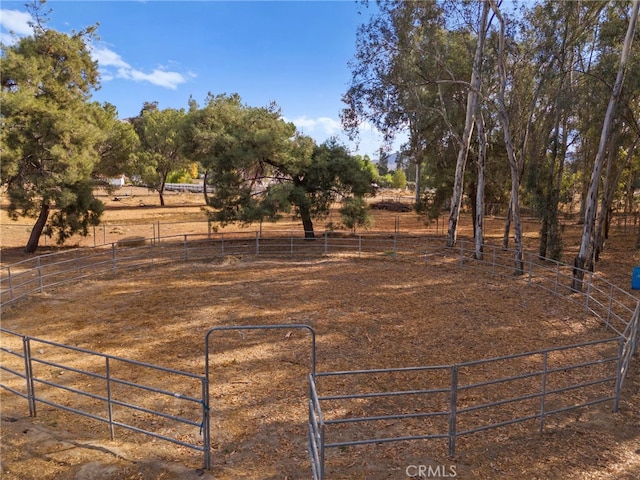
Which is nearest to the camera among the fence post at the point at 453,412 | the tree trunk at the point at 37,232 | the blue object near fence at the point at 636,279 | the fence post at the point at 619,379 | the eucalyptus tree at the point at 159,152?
the fence post at the point at 453,412

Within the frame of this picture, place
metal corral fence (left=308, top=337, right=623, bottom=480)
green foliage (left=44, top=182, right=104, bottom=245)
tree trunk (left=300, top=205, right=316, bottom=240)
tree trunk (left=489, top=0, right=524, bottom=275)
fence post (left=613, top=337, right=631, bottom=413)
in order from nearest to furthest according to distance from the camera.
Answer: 1. metal corral fence (left=308, top=337, right=623, bottom=480)
2. fence post (left=613, top=337, right=631, bottom=413)
3. tree trunk (left=489, top=0, right=524, bottom=275)
4. green foliage (left=44, top=182, right=104, bottom=245)
5. tree trunk (left=300, top=205, right=316, bottom=240)

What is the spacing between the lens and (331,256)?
2012 cm

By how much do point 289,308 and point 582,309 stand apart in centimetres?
841

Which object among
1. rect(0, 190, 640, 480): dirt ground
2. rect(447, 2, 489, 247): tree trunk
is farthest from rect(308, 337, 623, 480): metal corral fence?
rect(447, 2, 489, 247): tree trunk

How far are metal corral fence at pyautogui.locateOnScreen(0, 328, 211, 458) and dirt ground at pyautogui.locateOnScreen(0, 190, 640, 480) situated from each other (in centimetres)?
18

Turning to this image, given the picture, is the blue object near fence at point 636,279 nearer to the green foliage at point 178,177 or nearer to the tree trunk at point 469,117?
the tree trunk at point 469,117

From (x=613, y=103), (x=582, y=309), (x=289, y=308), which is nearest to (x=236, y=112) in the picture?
(x=289, y=308)

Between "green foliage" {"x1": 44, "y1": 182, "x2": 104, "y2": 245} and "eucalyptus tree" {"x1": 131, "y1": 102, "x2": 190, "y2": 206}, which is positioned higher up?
"eucalyptus tree" {"x1": 131, "y1": 102, "x2": 190, "y2": 206}

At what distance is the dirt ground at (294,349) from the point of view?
18.6ft

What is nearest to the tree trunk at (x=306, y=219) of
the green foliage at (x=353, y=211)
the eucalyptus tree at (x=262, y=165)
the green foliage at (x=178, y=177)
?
the eucalyptus tree at (x=262, y=165)

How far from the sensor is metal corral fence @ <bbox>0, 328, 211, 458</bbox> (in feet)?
20.3

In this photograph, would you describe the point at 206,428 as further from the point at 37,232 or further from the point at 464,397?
the point at 37,232

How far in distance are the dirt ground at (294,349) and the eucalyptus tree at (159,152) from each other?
83.0 ft

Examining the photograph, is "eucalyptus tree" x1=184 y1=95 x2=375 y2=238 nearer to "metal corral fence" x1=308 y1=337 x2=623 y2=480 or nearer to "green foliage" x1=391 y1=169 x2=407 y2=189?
"metal corral fence" x1=308 y1=337 x2=623 y2=480
